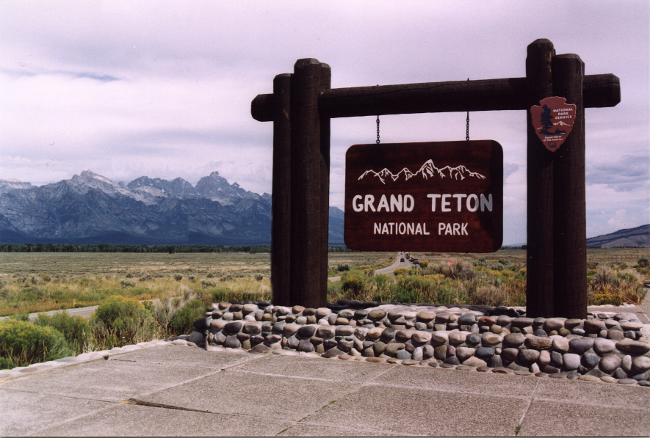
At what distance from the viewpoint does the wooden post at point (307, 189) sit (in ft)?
29.7

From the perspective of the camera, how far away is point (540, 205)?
7996 millimetres

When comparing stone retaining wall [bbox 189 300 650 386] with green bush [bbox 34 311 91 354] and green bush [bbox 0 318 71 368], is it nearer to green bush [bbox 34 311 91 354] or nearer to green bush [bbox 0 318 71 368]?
green bush [bbox 0 318 71 368]

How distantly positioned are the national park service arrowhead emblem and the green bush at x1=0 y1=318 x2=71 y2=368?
815cm

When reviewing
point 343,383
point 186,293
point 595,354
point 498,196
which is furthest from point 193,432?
point 186,293

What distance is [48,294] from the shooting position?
2827 centimetres

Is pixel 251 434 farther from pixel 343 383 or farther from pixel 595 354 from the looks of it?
pixel 595 354

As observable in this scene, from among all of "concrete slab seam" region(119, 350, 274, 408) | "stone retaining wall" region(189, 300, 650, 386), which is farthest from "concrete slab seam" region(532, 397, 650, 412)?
"concrete slab seam" region(119, 350, 274, 408)

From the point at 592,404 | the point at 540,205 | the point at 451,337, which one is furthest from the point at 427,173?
the point at 592,404

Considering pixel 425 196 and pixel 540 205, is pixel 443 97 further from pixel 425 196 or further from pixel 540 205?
pixel 540 205

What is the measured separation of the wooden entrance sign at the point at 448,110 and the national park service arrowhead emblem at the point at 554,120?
0.25ft

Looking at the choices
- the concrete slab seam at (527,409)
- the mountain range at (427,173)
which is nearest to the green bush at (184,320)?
the mountain range at (427,173)

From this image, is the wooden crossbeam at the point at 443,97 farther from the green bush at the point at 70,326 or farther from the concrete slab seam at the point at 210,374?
the green bush at the point at 70,326

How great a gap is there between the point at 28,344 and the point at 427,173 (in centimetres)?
696

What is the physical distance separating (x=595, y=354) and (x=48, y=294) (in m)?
27.2
